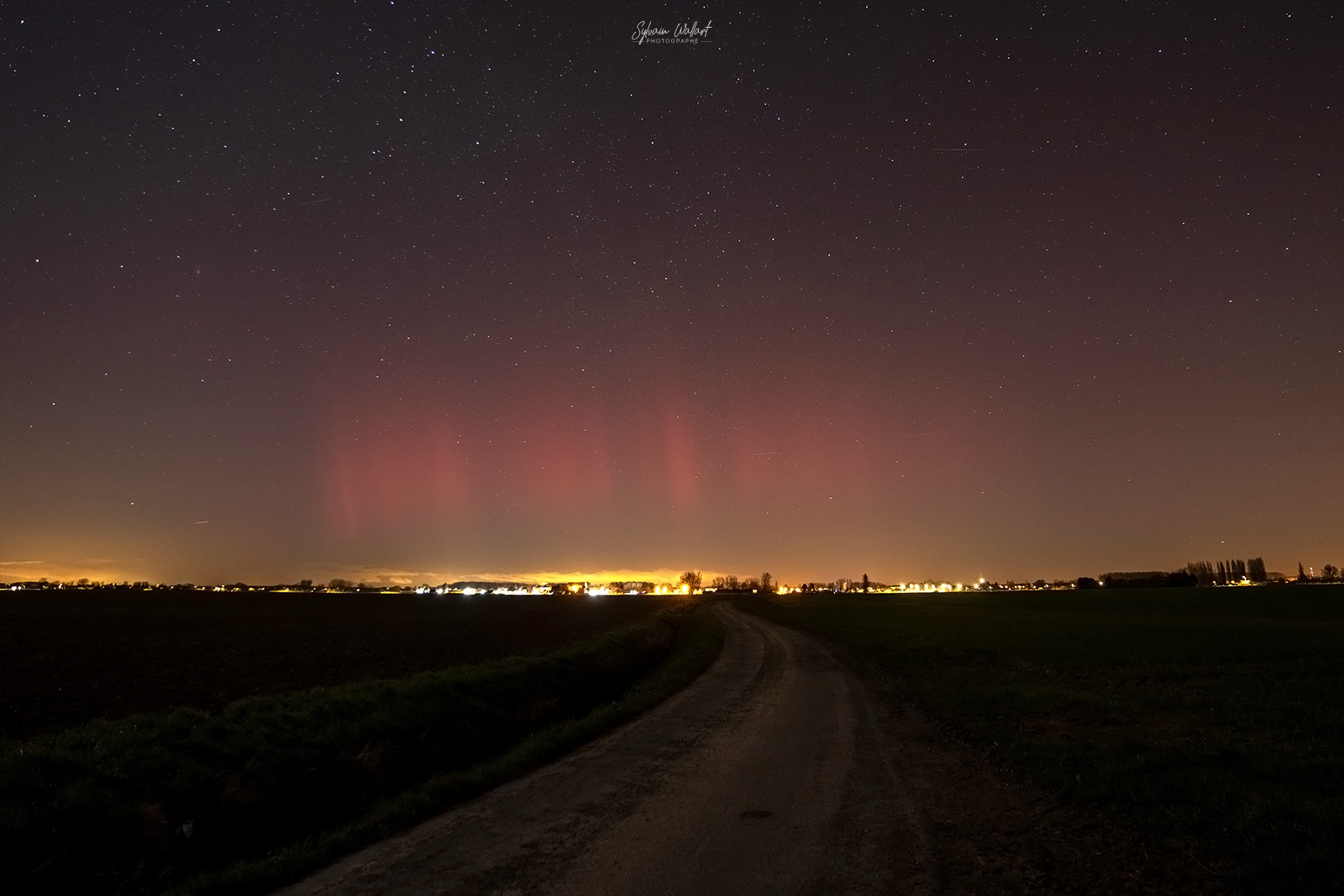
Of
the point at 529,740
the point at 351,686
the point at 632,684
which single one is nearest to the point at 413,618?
the point at 632,684

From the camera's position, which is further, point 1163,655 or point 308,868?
point 1163,655

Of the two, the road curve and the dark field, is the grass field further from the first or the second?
the dark field

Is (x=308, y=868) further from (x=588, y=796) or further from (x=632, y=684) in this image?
(x=632, y=684)

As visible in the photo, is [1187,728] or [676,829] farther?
[1187,728]

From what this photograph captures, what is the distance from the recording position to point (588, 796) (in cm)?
1046

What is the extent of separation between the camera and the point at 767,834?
8.62 meters

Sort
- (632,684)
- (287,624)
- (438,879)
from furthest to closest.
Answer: (287,624) → (632,684) → (438,879)

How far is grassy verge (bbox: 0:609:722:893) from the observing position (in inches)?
324

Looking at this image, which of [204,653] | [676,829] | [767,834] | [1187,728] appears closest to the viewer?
[767,834]

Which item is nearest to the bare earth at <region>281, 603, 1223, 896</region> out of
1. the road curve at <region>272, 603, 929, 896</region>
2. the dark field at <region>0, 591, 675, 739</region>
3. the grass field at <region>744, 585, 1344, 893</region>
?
the road curve at <region>272, 603, 929, 896</region>

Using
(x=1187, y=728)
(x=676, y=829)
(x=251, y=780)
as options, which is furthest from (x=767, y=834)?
(x=1187, y=728)

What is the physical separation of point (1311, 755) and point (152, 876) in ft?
58.1

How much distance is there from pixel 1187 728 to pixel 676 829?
12.7 meters

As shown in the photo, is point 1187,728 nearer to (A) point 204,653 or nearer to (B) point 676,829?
(B) point 676,829
